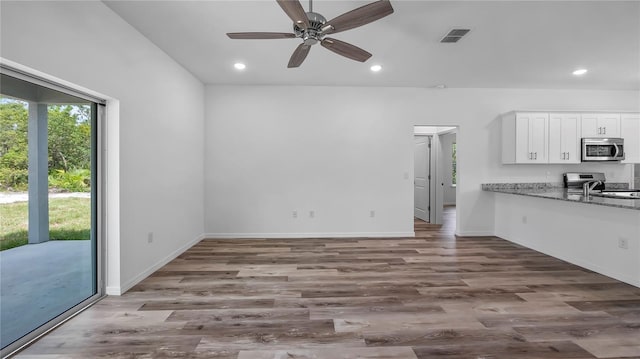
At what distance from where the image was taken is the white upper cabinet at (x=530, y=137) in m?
4.78

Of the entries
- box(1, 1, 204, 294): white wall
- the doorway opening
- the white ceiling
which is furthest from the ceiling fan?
the doorway opening

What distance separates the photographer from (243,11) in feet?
8.56

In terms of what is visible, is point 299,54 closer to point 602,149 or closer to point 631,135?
point 602,149

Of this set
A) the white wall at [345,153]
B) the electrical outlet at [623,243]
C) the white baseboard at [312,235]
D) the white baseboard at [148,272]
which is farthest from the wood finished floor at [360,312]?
the white wall at [345,153]

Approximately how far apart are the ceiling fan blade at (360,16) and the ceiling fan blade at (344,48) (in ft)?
0.66

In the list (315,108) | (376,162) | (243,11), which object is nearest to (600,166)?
(376,162)

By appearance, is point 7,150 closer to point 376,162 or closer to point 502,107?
point 376,162

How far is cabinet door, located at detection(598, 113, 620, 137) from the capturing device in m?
4.77

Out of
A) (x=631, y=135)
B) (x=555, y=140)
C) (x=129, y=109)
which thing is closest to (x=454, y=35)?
(x=555, y=140)

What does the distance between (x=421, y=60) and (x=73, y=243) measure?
14.3 ft

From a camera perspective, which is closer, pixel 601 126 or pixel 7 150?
pixel 7 150

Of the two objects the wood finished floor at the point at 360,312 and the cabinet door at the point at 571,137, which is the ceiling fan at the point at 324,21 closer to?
the wood finished floor at the point at 360,312

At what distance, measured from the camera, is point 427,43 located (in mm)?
3289

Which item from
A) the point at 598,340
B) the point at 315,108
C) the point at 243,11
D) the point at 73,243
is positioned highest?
the point at 243,11
